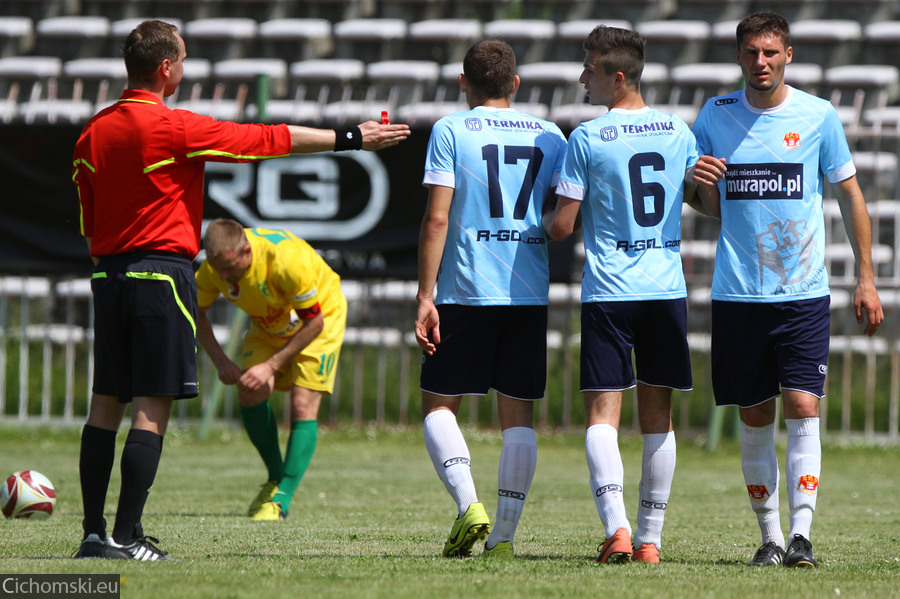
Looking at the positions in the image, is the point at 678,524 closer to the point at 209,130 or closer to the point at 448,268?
the point at 448,268

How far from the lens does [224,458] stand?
9.14m

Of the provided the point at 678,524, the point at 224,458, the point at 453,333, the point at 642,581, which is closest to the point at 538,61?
the point at 224,458

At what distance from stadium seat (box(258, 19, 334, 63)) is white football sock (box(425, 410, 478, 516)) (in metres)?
9.83

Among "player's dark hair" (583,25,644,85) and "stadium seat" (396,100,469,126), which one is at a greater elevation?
"stadium seat" (396,100,469,126)

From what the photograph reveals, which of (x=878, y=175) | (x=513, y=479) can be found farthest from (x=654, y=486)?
(x=878, y=175)

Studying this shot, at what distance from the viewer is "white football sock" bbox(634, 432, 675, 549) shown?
170 inches

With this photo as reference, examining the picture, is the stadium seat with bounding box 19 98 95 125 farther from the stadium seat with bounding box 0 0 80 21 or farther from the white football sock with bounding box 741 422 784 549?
the white football sock with bounding box 741 422 784 549

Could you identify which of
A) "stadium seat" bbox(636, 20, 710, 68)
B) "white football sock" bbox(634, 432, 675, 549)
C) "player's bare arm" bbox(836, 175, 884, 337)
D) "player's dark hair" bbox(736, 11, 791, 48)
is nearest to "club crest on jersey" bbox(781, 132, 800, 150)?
"player's bare arm" bbox(836, 175, 884, 337)

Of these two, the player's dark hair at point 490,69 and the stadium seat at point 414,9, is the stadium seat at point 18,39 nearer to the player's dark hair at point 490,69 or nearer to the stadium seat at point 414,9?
the stadium seat at point 414,9

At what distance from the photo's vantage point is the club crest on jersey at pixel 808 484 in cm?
427

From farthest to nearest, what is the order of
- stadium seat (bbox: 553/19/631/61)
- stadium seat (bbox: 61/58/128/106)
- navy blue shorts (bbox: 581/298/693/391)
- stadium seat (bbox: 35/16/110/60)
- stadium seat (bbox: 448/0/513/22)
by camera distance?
stadium seat (bbox: 448/0/513/22) → stadium seat (bbox: 35/16/110/60) → stadium seat (bbox: 553/19/631/61) → stadium seat (bbox: 61/58/128/106) → navy blue shorts (bbox: 581/298/693/391)

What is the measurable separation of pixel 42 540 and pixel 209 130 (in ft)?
6.08

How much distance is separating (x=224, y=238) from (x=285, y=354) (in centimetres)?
79

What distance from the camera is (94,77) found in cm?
1309
